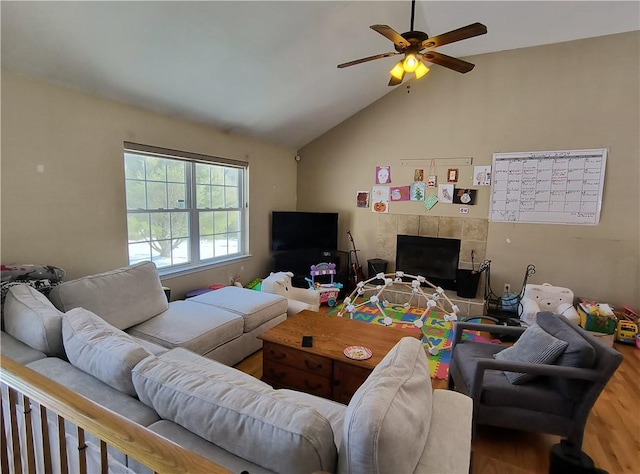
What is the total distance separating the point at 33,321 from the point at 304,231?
3616mm

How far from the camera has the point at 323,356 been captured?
208cm

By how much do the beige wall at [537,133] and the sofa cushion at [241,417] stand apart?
396 cm

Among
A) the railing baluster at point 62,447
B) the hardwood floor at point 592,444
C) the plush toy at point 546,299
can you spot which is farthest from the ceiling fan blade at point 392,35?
the plush toy at point 546,299

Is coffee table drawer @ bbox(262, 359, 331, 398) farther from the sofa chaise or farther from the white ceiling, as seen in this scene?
the white ceiling

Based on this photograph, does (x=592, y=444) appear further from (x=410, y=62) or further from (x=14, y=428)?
(x=14, y=428)

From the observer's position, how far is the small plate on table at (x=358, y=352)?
2.02 meters

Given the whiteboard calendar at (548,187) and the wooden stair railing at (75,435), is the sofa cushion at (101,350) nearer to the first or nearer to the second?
the wooden stair railing at (75,435)

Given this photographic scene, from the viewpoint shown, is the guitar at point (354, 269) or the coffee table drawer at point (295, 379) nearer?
the coffee table drawer at point (295, 379)

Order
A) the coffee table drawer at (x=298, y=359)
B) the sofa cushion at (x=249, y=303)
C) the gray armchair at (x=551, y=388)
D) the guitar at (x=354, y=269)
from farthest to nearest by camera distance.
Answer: the guitar at (x=354, y=269) → the sofa cushion at (x=249, y=303) → the coffee table drawer at (x=298, y=359) → the gray armchair at (x=551, y=388)

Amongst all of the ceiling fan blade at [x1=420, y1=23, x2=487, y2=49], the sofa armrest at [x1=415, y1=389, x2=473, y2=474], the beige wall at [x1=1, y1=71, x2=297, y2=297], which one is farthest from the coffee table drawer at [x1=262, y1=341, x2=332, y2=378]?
the ceiling fan blade at [x1=420, y1=23, x2=487, y2=49]

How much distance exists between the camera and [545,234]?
3924 mm

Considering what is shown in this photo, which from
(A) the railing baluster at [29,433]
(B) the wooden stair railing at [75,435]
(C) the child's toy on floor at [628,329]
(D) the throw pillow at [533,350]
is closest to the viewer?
(B) the wooden stair railing at [75,435]

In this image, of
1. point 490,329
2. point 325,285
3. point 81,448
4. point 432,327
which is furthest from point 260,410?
point 325,285

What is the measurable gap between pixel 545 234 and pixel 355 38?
10.6 feet
